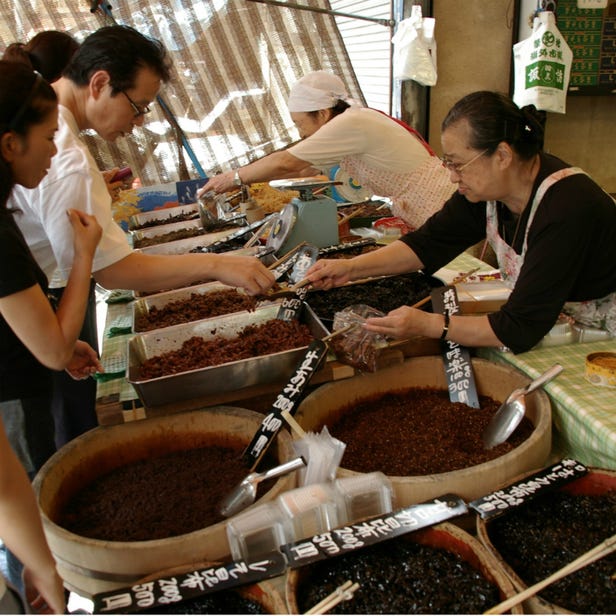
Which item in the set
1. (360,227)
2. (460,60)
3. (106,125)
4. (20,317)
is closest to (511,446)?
(20,317)

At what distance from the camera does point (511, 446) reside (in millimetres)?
1638

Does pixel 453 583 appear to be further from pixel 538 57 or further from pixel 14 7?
pixel 14 7

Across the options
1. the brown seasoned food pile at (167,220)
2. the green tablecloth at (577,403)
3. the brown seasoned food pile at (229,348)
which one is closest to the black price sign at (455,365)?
the green tablecloth at (577,403)

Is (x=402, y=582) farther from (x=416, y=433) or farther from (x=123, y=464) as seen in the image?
(x=123, y=464)

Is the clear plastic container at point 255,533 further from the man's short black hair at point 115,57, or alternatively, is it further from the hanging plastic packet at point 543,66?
the hanging plastic packet at point 543,66

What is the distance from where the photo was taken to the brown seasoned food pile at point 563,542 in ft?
3.63

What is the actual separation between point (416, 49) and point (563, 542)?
5.13 meters

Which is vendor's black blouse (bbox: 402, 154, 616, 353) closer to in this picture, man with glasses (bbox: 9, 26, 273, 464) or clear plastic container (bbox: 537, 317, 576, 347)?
clear plastic container (bbox: 537, 317, 576, 347)

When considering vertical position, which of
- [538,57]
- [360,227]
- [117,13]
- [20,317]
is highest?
[117,13]

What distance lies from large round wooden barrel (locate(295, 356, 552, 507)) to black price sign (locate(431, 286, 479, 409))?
50mm

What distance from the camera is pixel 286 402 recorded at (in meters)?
1.64

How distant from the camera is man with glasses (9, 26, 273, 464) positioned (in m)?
1.74

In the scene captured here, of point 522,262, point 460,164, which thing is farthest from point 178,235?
point 522,262

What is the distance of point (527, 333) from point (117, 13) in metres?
5.66
